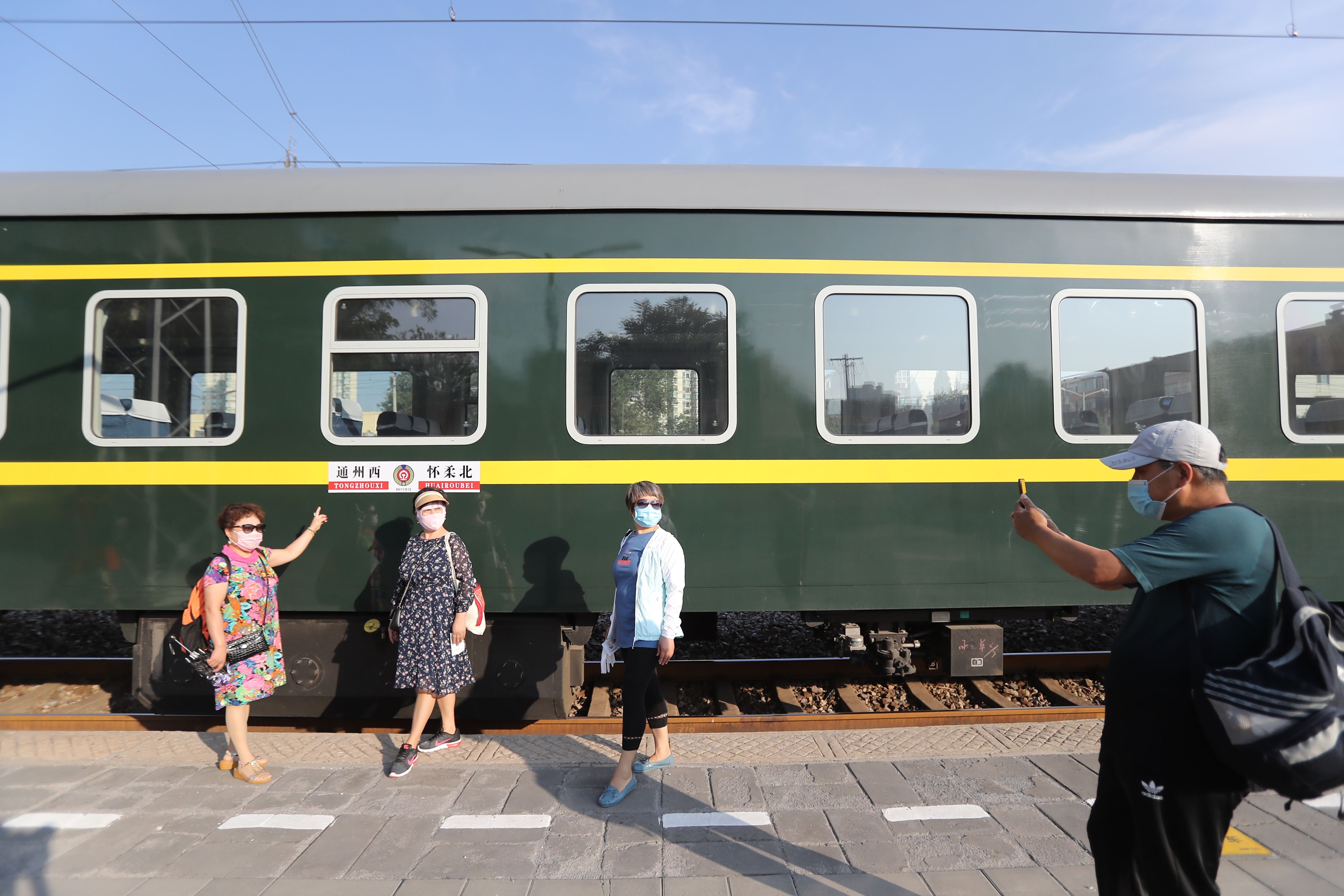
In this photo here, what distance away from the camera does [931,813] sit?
331 centimetres

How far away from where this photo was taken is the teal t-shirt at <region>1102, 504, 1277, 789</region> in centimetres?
187

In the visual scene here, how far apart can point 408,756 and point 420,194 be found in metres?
3.10

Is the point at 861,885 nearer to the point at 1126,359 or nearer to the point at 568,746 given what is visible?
the point at 568,746

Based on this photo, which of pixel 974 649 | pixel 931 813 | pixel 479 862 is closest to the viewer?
pixel 479 862

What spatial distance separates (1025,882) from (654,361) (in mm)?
2944

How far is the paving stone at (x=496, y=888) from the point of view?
2738 mm

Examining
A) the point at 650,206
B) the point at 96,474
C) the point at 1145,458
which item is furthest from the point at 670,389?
the point at 96,474

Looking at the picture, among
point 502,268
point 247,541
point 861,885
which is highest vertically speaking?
point 502,268

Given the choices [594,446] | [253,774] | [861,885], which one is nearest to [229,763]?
[253,774]

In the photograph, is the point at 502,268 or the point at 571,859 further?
the point at 502,268

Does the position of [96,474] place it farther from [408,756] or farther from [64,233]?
[408,756]

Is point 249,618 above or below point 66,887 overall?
above

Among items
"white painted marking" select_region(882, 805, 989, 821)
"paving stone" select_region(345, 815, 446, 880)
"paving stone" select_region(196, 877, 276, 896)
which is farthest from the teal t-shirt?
"paving stone" select_region(196, 877, 276, 896)

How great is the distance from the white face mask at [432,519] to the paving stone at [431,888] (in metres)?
1.61
